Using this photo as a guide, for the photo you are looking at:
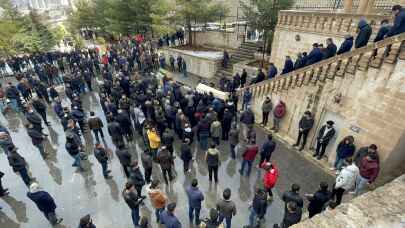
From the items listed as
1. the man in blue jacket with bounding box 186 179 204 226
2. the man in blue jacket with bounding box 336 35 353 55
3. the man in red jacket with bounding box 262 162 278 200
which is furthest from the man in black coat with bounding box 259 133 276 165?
the man in blue jacket with bounding box 336 35 353 55

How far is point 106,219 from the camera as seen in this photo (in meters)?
6.90

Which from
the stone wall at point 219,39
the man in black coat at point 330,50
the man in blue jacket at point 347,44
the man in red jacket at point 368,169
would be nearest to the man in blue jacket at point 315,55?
the man in black coat at point 330,50

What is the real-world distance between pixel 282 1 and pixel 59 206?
1543 centimetres

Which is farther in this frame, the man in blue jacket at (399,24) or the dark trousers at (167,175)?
the dark trousers at (167,175)

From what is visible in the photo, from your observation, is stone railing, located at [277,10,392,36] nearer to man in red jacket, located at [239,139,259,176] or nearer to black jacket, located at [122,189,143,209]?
man in red jacket, located at [239,139,259,176]

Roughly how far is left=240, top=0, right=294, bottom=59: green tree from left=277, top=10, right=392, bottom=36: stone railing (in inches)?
58.9

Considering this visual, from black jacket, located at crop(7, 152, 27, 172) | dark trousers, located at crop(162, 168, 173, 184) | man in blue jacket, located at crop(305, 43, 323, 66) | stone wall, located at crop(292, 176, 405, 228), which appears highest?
man in blue jacket, located at crop(305, 43, 323, 66)

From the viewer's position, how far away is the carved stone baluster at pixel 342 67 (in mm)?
7950

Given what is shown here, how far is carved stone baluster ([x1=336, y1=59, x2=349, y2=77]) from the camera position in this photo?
26.1 feet

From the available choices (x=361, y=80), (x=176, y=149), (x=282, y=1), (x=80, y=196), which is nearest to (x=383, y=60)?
(x=361, y=80)

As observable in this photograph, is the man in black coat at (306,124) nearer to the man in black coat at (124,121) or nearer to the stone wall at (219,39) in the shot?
the man in black coat at (124,121)

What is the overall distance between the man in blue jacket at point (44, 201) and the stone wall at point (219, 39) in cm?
1692

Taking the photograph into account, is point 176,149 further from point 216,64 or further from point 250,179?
point 216,64

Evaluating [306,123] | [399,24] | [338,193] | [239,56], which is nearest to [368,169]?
[338,193]
